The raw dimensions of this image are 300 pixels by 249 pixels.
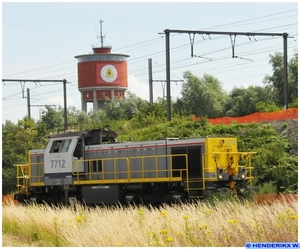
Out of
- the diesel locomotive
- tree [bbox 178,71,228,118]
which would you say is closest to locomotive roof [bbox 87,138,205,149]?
the diesel locomotive

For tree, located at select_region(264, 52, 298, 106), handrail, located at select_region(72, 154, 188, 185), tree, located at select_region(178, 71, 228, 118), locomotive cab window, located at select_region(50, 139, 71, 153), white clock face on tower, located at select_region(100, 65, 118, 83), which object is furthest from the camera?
white clock face on tower, located at select_region(100, 65, 118, 83)

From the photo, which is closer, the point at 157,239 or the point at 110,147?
the point at 157,239

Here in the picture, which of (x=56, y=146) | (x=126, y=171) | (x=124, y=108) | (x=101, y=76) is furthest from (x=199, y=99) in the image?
(x=126, y=171)

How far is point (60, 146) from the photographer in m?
22.9

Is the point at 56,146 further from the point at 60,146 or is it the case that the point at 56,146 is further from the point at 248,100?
the point at 248,100

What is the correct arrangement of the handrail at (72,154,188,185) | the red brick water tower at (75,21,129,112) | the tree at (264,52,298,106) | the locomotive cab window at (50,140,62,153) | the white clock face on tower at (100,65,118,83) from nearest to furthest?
the handrail at (72,154,188,185) → the locomotive cab window at (50,140,62,153) → the tree at (264,52,298,106) → the red brick water tower at (75,21,129,112) → the white clock face on tower at (100,65,118,83)

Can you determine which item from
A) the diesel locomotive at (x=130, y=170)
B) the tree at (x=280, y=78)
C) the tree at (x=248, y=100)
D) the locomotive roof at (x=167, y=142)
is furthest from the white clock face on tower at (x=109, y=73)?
the locomotive roof at (x=167, y=142)

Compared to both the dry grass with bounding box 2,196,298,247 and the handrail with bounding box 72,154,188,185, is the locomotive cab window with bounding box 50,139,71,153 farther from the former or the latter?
the dry grass with bounding box 2,196,298,247

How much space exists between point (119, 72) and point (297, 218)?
275 ft

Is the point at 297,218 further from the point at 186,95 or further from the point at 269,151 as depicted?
the point at 186,95

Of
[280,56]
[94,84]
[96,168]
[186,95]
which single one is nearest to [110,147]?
[96,168]

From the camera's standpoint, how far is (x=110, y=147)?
21.9 metres

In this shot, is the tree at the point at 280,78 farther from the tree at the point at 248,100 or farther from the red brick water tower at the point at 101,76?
the red brick water tower at the point at 101,76

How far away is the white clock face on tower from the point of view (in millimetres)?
90562
